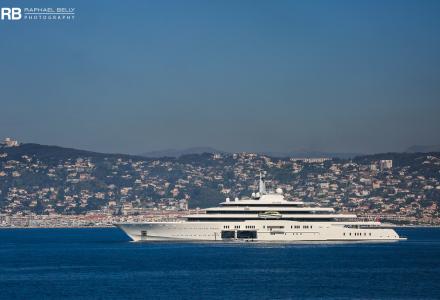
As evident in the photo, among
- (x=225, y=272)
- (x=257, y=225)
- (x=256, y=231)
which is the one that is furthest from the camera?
(x=256, y=231)

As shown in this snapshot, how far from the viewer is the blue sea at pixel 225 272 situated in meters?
64.0

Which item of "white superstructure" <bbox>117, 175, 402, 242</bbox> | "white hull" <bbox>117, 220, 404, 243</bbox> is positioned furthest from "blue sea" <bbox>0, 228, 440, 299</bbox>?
"white superstructure" <bbox>117, 175, 402, 242</bbox>

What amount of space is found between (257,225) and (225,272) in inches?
1176

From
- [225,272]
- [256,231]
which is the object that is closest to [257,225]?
[256,231]

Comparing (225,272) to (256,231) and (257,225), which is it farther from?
(256,231)

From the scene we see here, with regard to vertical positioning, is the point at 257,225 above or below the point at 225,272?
above

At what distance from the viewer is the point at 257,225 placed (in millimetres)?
105250

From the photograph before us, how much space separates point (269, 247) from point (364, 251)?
8.01 meters

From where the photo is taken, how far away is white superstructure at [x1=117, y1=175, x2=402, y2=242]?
104625 mm

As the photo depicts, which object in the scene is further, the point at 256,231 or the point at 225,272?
the point at 256,231

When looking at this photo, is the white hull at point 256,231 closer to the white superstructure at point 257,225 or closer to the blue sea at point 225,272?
the white superstructure at point 257,225

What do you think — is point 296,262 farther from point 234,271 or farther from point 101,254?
point 101,254

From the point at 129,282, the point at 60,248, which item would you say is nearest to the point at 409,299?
the point at 129,282

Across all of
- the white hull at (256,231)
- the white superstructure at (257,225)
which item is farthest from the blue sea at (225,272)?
the white superstructure at (257,225)
